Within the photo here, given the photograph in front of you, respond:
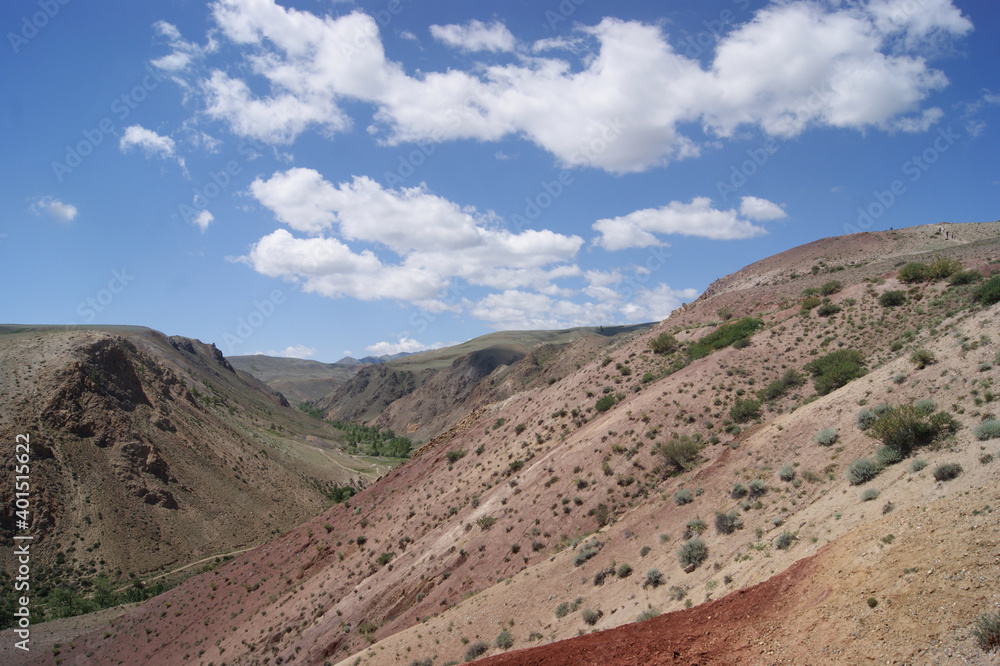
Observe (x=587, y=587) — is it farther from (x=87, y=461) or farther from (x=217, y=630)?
(x=87, y=461)

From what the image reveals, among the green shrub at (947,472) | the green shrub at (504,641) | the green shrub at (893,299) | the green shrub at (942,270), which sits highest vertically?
the green shrub at (942,270)

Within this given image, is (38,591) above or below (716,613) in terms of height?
below

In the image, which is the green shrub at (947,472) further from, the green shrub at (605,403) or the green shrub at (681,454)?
the green shrub at (605,403)

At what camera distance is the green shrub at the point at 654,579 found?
13.1 metres

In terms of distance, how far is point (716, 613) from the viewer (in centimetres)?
985

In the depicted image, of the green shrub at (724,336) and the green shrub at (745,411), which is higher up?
the green shrub at (724,336)

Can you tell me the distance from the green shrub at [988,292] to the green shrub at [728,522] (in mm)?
16460

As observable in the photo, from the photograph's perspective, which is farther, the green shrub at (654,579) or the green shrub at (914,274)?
the green shrub at (914,274)

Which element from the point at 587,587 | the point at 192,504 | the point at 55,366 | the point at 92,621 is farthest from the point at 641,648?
the point at 55,366

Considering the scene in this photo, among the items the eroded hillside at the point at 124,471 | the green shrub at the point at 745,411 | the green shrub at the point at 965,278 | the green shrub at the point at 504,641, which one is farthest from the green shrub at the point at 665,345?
the eroded hillside at the point at 124,471

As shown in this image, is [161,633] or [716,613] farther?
[161,633]

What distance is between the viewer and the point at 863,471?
39.1ft

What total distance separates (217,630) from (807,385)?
3479 centimetres

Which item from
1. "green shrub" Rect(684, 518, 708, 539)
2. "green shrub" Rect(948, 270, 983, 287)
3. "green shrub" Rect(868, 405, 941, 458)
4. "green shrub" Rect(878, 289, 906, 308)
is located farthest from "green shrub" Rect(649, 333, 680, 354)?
"green shrub" Rect(868, 405, 941, 458)
